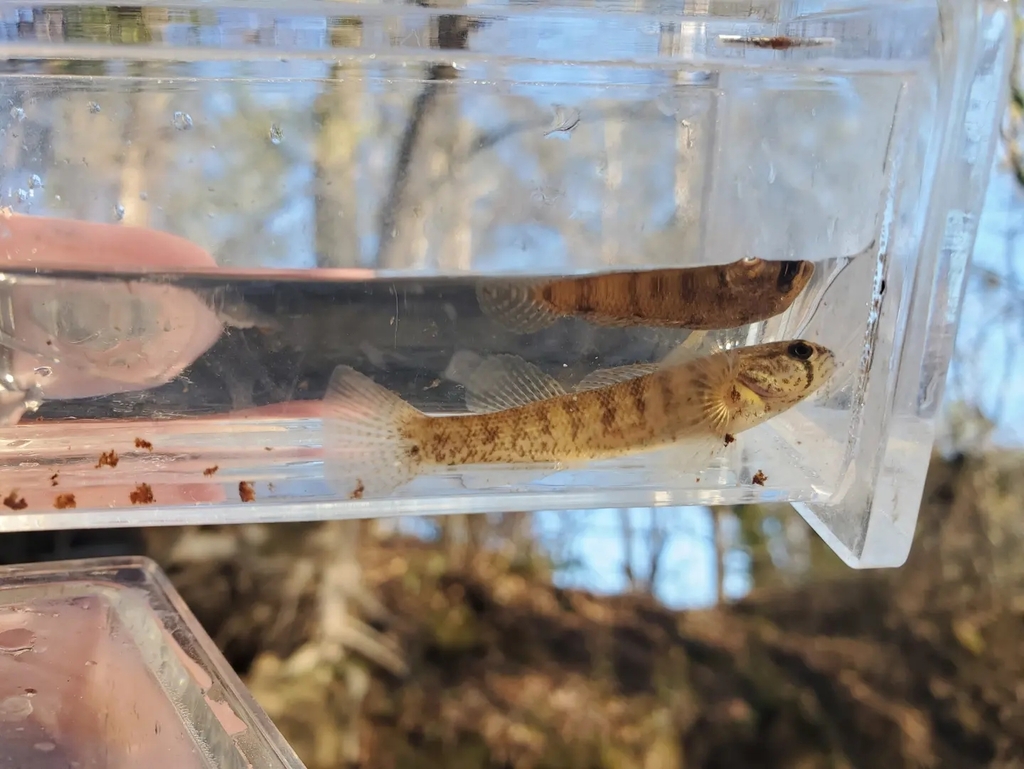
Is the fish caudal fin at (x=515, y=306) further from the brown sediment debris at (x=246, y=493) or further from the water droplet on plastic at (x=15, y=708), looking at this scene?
the water droplet on plastic at (x=15, y=708)

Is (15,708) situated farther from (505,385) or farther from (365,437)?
(505,385)

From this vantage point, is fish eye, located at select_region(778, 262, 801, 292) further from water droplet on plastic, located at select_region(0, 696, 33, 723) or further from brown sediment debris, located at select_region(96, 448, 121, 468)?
water droplet on plastic, located at select_region(0, 696, 33, 723)

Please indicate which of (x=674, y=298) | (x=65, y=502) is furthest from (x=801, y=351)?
(x=65, y=502)

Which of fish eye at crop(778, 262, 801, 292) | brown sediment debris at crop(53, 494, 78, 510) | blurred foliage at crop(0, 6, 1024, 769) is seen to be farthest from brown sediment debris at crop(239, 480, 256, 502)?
blurred foliage at crop(0, 6, 1024, 769)

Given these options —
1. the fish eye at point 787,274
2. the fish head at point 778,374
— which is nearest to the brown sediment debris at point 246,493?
the fish head at point 778,374

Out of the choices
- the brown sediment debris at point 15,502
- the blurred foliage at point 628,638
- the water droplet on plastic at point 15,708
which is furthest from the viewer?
the blurred foliage at point 628,638

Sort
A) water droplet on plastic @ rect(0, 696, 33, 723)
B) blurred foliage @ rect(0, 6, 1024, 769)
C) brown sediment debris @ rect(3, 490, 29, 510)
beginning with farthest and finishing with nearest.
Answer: blurred foliage @ rect(0, 6, 1024, 769)
water droplet on plastic @ rect(0, 696, 33, 723)
brown sediment debris @ rect(3, 490, 29, 510)
